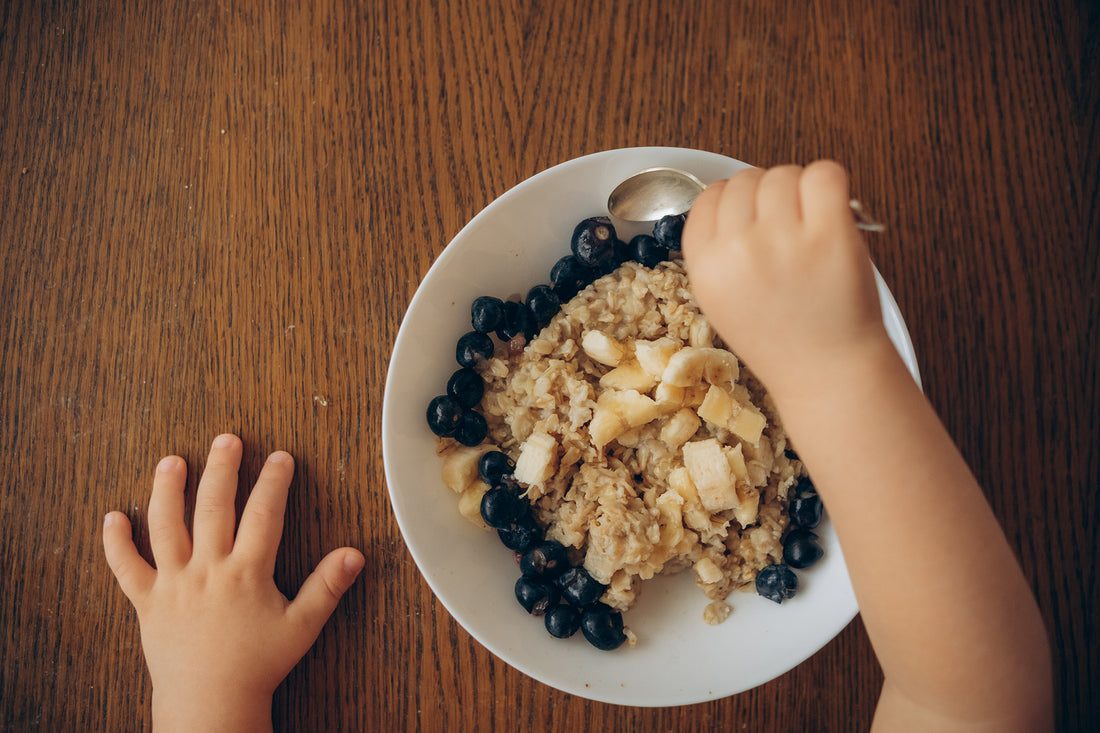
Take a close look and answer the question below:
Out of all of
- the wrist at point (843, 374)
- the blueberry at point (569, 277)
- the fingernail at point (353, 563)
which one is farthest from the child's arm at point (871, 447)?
the fingernail at point (353, 563)

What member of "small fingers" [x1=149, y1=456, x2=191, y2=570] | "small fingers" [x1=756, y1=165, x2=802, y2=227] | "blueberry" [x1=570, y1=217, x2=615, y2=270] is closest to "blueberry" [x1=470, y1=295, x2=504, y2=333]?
"blueberry" [x1=570, y1=217, x2=615, y2=270]

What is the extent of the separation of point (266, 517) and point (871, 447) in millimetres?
715

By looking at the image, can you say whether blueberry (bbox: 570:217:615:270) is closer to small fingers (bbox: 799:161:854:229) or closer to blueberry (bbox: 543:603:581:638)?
small fingers (bbox: 799:161:854:229)

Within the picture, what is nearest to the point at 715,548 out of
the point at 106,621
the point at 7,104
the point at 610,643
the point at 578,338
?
the point at 610,643

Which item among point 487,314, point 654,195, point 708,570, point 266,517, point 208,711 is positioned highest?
point 654,195

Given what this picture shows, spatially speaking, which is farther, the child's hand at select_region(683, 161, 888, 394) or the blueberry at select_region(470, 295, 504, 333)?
the blueberry at select_region(470, 295, 504, 333)

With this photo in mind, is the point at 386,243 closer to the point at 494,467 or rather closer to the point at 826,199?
the point at 494,467

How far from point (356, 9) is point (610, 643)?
894 millimetres

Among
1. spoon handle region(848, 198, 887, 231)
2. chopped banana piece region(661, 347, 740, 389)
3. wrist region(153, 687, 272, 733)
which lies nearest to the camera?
spoon handle region(848, 198, 887, 231)

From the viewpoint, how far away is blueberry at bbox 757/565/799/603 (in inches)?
31.1

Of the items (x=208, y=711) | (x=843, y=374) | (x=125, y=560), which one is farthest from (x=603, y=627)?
(x=125, y=560)

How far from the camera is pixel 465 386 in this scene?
32.1 inches

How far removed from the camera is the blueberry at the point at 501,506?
0.78 meters

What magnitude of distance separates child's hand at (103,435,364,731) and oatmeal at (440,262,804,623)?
257 millimetres
